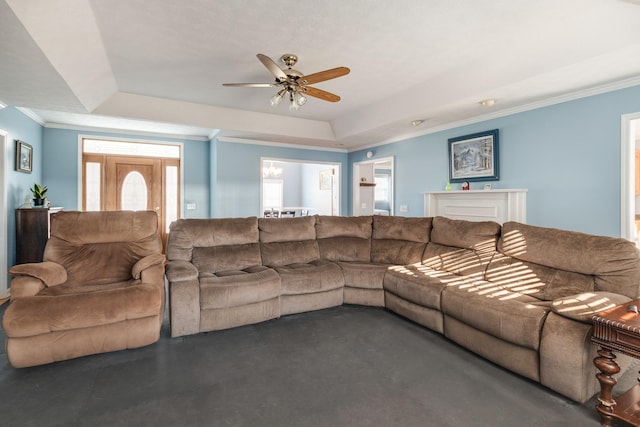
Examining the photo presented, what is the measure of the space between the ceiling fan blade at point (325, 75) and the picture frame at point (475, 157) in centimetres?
253

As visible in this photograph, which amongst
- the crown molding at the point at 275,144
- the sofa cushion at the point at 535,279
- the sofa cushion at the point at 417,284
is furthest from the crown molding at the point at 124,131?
the sofa cushion at the point at 535,279

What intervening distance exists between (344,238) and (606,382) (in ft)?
9.55

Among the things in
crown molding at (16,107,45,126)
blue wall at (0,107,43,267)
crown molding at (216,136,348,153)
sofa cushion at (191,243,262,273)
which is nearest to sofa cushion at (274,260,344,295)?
sofa cushion at (191,243,262,273)

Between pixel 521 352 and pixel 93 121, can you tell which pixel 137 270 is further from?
pixel 93 121

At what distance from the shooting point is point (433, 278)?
10.2ft

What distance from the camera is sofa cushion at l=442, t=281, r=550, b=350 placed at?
6.82ft

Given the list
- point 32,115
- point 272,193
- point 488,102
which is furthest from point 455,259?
point 272,193

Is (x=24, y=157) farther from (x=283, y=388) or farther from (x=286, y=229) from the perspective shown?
(x=283, y=388)

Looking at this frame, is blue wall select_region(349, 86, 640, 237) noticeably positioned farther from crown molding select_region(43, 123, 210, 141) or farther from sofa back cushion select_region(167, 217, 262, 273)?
crown molding select_region(43, 123, 210, 141)

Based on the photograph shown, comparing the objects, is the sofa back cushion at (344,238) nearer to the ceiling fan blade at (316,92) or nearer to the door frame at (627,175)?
the ceiling fan blade at (316,92)

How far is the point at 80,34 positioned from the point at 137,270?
2110 mm

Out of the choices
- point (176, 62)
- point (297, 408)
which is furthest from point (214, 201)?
point (297, 408)

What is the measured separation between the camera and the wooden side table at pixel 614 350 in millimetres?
1611

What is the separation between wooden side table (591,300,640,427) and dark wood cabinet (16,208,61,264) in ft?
19.2
